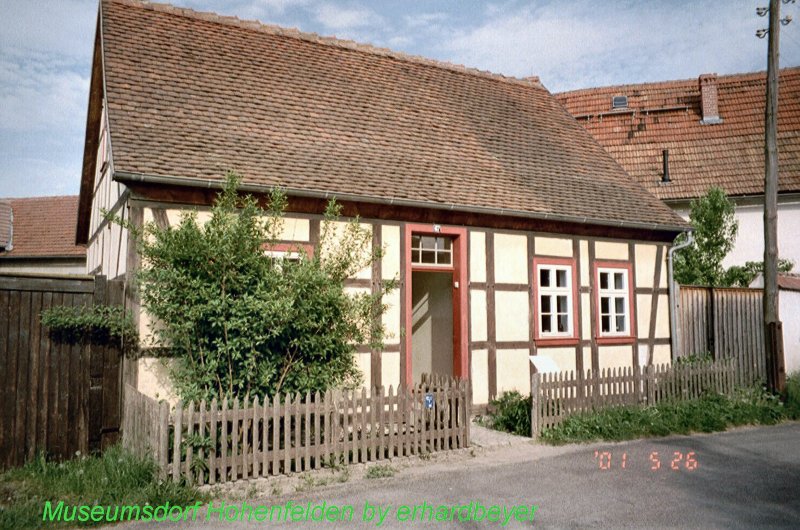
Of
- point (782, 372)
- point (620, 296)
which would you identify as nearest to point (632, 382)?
point (620, 296)

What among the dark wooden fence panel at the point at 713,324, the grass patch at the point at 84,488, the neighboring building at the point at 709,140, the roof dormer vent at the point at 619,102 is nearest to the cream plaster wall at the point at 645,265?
the dark wooden fence panel at the point at 713,324

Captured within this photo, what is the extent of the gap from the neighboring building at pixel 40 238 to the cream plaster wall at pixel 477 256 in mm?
19921

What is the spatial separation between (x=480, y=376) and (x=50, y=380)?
6.23 meters

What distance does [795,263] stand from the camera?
1783 centimetres

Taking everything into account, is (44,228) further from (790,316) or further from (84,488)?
(790,316)

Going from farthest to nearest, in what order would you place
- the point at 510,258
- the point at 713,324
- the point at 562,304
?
1. the point at 713,324
2. the point at 562,304
3. the point at 510,258

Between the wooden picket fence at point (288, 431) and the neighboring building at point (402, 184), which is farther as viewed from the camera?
the neighboring building at point (402, 184)

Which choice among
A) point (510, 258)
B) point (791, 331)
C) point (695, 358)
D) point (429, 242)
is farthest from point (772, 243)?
point (429, 242)

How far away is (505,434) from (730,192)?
1346 cm

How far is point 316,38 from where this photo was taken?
13.4 m

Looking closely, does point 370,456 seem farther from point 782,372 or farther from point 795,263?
point 795,263

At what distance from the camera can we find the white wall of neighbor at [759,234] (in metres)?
18.0

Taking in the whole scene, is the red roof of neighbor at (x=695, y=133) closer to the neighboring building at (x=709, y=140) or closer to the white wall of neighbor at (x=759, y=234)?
the neighboring building at (x=709, y=140)
